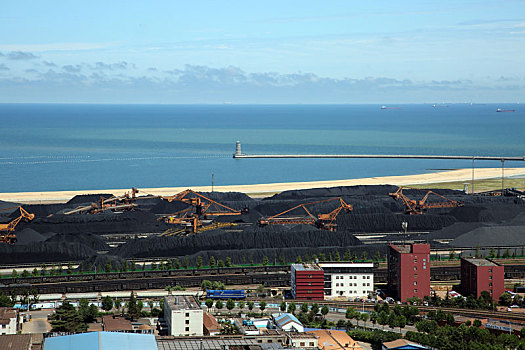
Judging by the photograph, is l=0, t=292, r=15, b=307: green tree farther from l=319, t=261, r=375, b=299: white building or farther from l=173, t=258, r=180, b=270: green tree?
l=319, t=261, r=375, b=299: white building

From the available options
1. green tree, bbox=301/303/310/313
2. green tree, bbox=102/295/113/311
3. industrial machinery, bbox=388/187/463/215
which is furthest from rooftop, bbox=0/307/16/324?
industrial machinery, bbox=388/187/463/215

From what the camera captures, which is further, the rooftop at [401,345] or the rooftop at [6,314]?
the rooftop at [6,314]

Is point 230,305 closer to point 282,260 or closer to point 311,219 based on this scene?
point 282,260

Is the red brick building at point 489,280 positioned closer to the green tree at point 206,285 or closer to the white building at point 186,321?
the green tree at point 206,285

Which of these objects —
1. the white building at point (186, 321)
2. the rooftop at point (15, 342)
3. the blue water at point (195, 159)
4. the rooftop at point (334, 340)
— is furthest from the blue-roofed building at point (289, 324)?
the blue water at point (195, 159)

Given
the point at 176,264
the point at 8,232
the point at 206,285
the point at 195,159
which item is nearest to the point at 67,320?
the point at 206,285

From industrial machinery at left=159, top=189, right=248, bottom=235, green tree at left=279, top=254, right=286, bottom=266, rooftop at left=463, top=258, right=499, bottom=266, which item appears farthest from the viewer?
industrial machinery at left=159, top=189, right=248, bottom=235

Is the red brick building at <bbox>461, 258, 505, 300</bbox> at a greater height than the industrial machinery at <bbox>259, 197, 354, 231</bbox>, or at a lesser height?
lesser

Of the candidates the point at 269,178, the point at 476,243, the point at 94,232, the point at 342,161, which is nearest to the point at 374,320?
the point at 476,243
